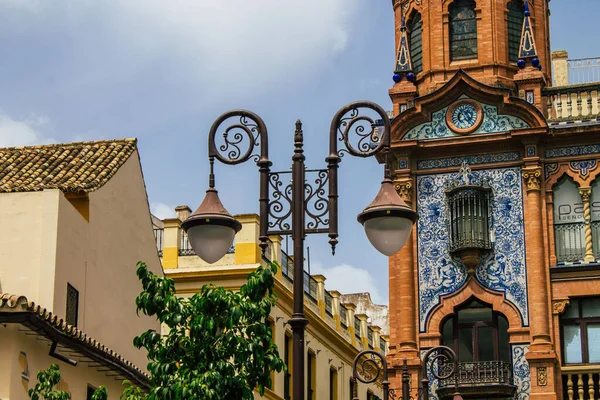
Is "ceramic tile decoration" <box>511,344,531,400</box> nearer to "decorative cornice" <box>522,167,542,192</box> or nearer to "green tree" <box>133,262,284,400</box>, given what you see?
"decorative cornice" <box>522,167,542,192</box>

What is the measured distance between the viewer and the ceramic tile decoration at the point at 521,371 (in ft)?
105

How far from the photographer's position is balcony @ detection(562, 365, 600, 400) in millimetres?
31469

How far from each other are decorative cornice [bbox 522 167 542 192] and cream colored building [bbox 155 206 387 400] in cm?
875

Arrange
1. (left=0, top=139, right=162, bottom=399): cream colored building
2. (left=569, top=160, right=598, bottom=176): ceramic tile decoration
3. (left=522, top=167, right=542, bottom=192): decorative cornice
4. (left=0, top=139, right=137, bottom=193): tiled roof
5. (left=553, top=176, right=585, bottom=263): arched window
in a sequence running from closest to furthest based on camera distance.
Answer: (left=0, top=139, right=162, bottom=399): cream colored building → (left=0, top=139, right=137, bottom=193): tiled roof → (left=553, top=176, right=585, bottom=263): arched window → (left=522, top=167, right=542, bottom=192): decorative cornice → (left=569, top=160, right=598, bottom=176): ceramic tile decoration

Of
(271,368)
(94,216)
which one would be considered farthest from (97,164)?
(271,368)

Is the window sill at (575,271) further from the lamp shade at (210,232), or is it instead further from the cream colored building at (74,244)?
the lamp shade at (210,232)

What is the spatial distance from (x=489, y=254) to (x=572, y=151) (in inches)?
130

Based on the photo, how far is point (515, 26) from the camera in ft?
117

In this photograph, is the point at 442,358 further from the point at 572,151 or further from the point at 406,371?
the point at 572,151

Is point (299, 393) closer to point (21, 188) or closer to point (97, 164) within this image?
point (21, 188)

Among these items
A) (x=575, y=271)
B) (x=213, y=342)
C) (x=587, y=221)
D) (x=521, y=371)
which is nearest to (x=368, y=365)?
(x=521, y=371)

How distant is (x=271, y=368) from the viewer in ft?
52.9

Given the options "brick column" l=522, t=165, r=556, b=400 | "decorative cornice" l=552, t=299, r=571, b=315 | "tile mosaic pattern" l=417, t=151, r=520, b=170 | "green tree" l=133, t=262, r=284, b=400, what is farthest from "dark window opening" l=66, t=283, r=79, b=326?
"decorative cornice" l=552, t=299, r=571, b=315

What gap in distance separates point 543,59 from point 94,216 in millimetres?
13367
